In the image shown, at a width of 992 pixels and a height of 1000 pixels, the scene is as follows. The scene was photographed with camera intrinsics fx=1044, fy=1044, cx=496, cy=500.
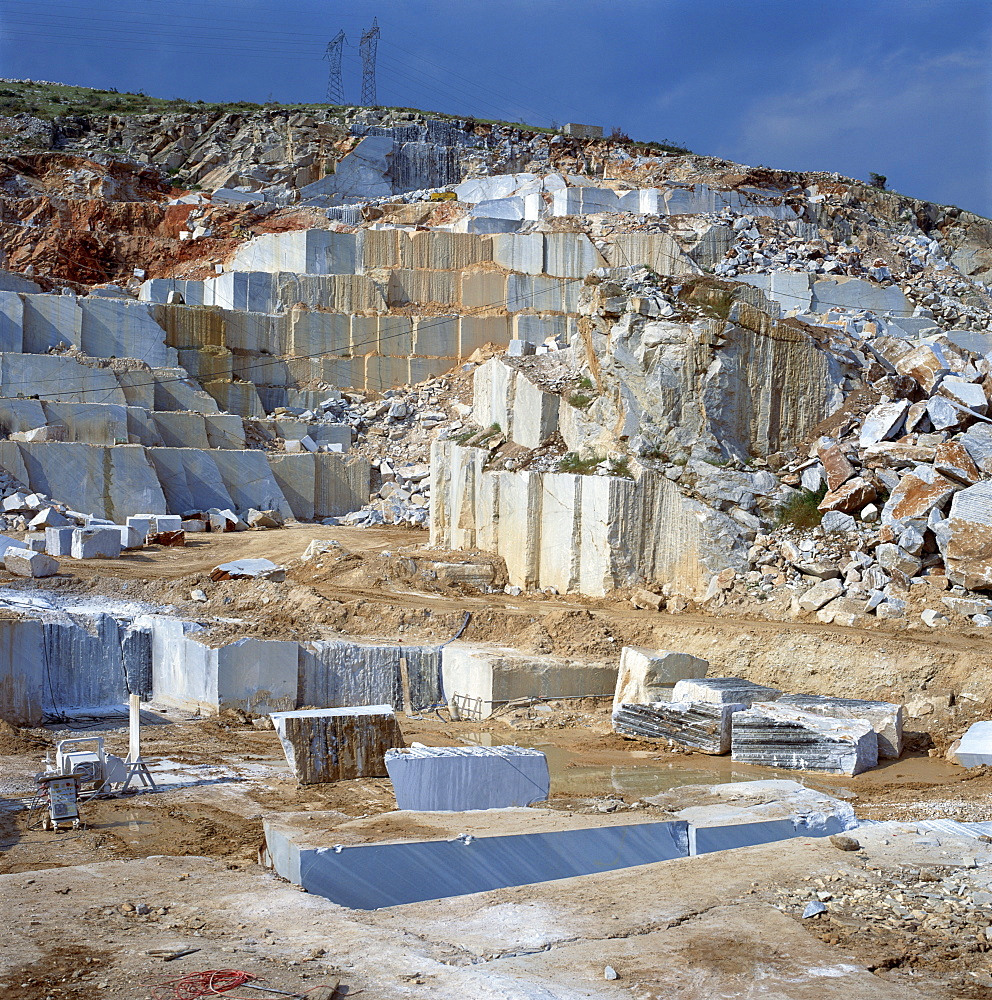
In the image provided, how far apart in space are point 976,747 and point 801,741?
1525 millimetres

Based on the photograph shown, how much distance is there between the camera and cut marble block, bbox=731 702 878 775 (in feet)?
31.9

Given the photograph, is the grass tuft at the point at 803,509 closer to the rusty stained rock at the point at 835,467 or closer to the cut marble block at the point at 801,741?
the rusty stained rock at the point at 835,467

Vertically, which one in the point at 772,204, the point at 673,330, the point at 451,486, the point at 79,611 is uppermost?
the point at 772,204

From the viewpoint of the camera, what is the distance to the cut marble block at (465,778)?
317 inches

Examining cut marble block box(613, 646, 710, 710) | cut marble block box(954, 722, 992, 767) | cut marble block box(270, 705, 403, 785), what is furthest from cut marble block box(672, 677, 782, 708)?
cut marble block box(270, 705, 403, 785)

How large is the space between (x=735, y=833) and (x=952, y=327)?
2685cm

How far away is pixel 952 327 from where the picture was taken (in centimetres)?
3012

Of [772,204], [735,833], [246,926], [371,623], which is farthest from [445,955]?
[772,204]

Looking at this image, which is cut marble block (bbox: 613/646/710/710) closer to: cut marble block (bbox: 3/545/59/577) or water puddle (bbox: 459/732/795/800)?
water puddle (bbox: 459/732/795/800)

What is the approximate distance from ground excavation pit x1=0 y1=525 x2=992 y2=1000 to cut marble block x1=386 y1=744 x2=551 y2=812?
1.01 ft

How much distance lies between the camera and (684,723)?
35.6 feet

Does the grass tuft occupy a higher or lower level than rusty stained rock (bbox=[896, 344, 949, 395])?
lower

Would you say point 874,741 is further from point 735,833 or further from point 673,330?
point 673,330

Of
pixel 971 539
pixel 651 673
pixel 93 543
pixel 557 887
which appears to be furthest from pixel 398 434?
pixel 557 887
